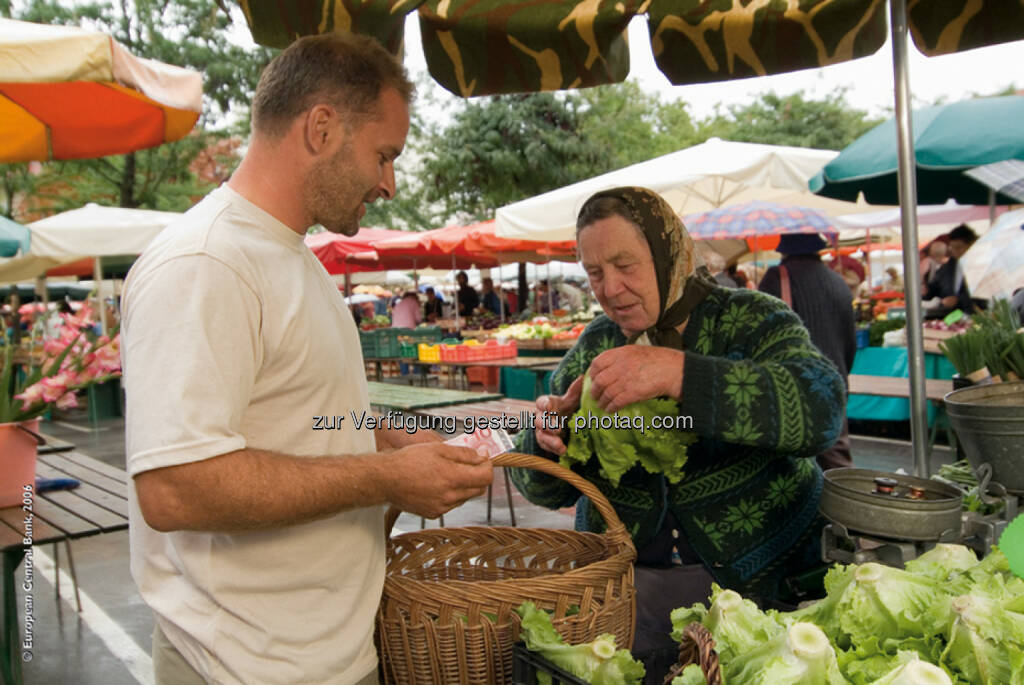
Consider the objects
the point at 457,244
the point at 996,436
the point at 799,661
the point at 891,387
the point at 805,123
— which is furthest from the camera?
the point at 805,123

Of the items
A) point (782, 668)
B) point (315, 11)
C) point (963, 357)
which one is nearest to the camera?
point (782, 668)

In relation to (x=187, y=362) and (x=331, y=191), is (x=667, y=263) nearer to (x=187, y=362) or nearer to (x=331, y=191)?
(x=331, y=191)

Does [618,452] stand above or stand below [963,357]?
below

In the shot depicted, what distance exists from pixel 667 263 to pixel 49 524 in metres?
2.77

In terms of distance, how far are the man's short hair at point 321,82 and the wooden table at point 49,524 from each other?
2.18 metres

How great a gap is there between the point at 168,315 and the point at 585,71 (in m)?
1.58

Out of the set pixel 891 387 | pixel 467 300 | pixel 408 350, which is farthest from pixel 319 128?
pixel 467 300

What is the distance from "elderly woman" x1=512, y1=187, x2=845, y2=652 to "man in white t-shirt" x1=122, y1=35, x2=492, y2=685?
2.33 ft

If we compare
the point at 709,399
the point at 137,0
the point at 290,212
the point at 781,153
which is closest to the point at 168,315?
the point at 290,212

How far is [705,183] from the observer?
10.2 metres

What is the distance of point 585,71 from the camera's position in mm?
2391

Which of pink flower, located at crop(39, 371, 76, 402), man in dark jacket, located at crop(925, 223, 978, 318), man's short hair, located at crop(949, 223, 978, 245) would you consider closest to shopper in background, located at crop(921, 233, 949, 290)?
man in dark jacket, located at crop(925, 223, 978, 318)

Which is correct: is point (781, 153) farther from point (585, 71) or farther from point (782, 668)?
point (782, 668)

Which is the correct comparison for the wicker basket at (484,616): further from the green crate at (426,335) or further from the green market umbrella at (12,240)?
the green crate at (426,335)
